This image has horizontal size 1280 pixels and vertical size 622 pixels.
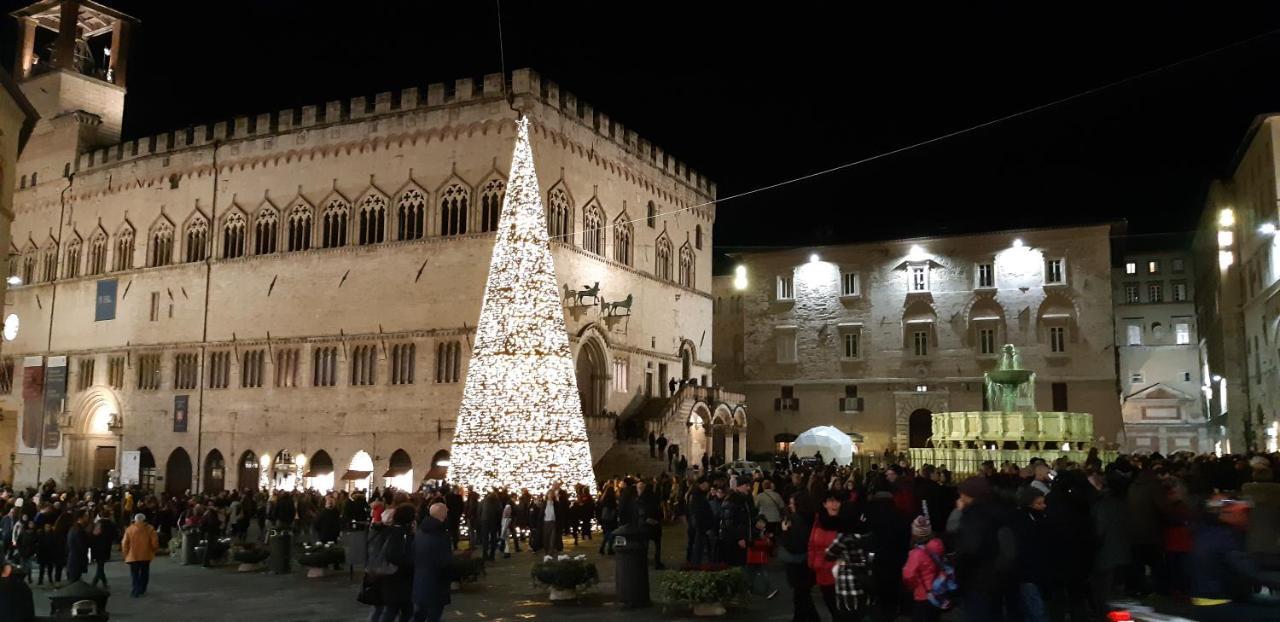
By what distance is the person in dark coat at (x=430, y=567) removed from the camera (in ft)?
31.4

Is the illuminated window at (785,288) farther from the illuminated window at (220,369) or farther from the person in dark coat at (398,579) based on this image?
the person in dark coat at (398,579)

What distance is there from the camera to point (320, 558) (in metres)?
16.7

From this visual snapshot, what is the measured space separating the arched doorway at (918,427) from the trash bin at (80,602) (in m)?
39.4

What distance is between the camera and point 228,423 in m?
38.0

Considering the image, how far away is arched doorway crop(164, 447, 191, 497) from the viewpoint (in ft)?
129

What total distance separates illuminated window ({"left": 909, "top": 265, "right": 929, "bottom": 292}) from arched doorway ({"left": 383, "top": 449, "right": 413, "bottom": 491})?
24580 mm

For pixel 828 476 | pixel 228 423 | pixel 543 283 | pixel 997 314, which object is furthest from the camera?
pixel 997 314

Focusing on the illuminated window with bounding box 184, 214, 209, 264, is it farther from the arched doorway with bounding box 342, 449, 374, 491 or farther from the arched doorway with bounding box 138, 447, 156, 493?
the arched doorway with bounding box 342, 449, 374, 491

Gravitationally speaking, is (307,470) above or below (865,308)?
below

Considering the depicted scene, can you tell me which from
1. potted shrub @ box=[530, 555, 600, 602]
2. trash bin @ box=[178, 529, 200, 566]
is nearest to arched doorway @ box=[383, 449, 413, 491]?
trash bin @ box=[178, 529, 200, 566]

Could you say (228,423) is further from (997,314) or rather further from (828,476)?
(997,314)

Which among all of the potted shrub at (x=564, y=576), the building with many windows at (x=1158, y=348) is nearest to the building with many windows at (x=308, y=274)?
the potted shrub at (x=564, y=576)

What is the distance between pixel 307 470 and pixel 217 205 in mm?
11206

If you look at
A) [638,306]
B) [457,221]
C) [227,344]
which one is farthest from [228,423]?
[638,306]
